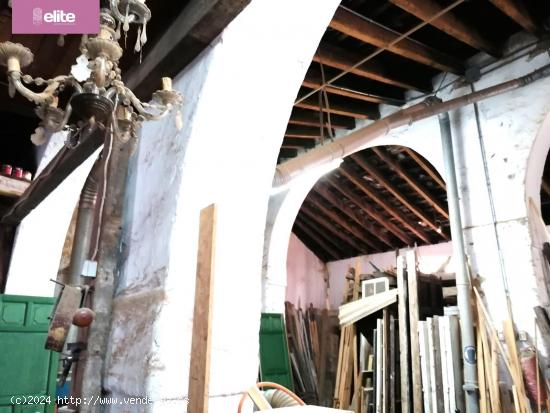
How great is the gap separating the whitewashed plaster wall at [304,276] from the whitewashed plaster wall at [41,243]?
585cm

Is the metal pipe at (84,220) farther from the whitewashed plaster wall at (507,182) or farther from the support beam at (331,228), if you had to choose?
the support beam at (331,228)

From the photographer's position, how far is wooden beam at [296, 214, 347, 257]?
9.02 m

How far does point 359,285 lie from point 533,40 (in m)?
3.71

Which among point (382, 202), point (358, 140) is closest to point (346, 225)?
point (382, 202)

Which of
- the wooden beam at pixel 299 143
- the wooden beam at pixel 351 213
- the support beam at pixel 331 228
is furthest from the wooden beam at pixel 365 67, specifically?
the support beam at pixel 331 228

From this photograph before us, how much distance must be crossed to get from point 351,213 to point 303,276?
2299 mm

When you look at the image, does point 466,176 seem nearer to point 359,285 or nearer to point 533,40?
point 533,40

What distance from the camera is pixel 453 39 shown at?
420 centimetres

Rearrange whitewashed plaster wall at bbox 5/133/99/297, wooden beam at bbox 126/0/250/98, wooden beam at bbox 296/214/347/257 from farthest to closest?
wooden beam at bbox 296/214/347/257
whitewashed plaster wall at bbox 5/133/99/297
wooden beam at bbox 126/0/250/98

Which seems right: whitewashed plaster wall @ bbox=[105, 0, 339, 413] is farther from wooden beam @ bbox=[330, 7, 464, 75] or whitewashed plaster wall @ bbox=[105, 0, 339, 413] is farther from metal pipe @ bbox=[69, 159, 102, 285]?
wooden beam @ bbox=[330, 7, 464, 75]

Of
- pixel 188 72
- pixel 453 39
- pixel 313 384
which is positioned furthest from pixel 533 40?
pixel 313 384

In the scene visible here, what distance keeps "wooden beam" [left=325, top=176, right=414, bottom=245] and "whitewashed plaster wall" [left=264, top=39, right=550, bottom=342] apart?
10.9 feet

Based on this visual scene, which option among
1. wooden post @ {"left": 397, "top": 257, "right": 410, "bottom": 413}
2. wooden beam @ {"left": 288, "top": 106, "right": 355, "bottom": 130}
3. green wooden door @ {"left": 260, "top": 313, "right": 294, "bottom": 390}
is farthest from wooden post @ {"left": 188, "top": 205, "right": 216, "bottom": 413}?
green wooden door @ {"left": 260, "top": 313, "right": 294, "bottom": 390}

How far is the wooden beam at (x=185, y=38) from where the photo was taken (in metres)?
1.67
